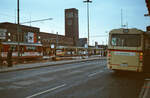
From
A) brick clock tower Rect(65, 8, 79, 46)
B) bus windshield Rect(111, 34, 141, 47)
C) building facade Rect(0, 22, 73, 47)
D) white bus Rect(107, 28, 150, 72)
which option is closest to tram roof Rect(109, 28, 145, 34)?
white bus Rect(107, 28, 150, 72)

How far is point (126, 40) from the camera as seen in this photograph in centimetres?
1155

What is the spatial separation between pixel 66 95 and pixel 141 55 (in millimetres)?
6515

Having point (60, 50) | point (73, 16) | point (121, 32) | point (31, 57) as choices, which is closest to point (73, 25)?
point (73, 16)

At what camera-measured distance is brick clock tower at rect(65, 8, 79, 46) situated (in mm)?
124438

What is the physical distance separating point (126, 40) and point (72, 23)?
375 ft

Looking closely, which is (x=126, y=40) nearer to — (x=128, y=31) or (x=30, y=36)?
(x=128, y=31)

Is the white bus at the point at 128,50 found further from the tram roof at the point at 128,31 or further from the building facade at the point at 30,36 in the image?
the building facade at the point at 30,36

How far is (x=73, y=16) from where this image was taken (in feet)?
406

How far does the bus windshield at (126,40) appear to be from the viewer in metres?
11.3

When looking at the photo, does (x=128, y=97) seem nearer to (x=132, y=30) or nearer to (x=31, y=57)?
(x=132, y=30)

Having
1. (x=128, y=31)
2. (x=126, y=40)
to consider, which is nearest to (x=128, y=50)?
(x=126, y=40)

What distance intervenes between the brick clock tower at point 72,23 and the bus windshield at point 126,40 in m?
113

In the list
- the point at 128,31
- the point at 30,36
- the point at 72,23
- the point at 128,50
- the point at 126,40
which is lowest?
the point at 128,50

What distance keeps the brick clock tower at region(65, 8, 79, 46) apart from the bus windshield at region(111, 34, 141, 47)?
113m
